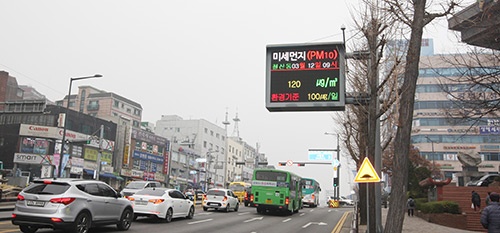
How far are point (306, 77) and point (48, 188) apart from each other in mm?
8525

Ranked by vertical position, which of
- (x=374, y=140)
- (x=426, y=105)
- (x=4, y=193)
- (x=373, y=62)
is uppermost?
(x=426, y=105)

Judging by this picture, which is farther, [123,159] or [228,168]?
[228,168]

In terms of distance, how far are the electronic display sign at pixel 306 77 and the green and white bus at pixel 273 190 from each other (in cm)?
1317

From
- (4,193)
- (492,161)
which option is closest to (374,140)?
(4,193)

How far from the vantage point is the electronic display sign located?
13492 millimetres

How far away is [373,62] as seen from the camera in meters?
13.5

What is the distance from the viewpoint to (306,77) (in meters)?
13.9

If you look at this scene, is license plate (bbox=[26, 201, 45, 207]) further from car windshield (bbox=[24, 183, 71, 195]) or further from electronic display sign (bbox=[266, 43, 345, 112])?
electronic display sign (bbox=[266, 43, 345, 112])

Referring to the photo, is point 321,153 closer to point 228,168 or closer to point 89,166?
point 89,166

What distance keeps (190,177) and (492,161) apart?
2174 inches

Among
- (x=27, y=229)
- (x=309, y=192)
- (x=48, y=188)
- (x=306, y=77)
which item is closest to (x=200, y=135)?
(x=309, y=192)

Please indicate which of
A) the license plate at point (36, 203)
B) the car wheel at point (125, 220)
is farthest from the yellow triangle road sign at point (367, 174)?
the license plate at point (36, 203)

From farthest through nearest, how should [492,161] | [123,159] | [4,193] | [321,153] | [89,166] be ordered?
[492,161]
[123,159]
[89,166]
[321,153]
[4,193]

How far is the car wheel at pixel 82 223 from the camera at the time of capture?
11617mm
